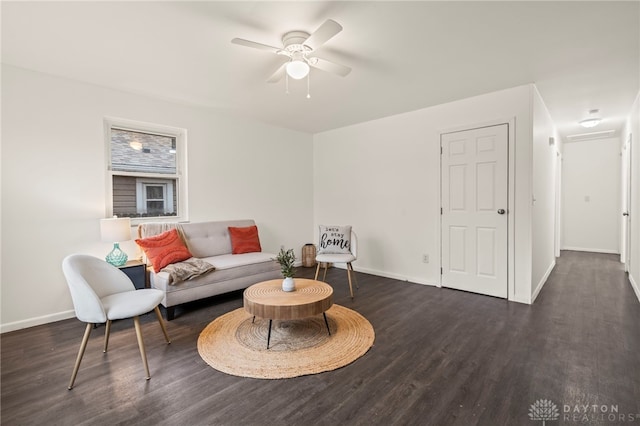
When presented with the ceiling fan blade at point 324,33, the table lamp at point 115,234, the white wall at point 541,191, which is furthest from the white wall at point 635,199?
the table lamp at point 115,234

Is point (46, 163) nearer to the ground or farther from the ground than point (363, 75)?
nearer to the ground

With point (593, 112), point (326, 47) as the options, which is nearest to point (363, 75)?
point (326, 47)

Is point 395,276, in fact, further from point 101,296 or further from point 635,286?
point 101,296

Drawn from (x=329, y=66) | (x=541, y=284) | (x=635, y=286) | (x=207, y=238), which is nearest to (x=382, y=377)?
(x=329, y=66)

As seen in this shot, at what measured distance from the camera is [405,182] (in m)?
4.50

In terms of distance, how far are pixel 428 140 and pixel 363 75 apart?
1595 mm

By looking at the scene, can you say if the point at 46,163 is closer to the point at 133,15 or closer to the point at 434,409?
the point at 133,15

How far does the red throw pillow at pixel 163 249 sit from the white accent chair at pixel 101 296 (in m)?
0.67

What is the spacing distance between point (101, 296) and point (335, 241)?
9.06 feet

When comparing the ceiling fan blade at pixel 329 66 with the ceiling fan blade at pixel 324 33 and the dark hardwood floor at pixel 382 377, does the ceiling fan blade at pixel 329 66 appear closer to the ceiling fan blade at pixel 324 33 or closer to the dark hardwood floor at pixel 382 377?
the ceiling fan blade at pixel 324 33

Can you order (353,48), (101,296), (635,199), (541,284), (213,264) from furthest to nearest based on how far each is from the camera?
(541,284) < (635,199) < (213,264) < (353,48) < (101,296)

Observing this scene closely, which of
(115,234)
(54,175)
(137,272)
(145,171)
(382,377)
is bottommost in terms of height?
(382,377)

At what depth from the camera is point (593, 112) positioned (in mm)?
4340

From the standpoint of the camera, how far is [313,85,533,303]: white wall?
3.46 meters
